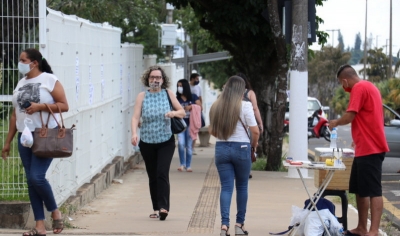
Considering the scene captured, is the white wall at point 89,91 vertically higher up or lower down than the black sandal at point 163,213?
higher up

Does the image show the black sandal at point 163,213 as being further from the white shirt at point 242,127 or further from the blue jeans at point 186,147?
the blue jeans at point 186,147

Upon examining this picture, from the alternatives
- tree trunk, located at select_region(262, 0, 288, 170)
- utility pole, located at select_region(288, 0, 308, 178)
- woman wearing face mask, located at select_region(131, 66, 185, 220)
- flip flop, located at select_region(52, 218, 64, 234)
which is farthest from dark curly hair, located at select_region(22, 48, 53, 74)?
tree trunk, located at select_region(262, 0, 288, 170)

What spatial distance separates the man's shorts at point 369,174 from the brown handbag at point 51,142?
9.20ft

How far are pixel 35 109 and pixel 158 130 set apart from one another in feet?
6.53

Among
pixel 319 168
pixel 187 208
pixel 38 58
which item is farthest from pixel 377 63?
pixel 38 58

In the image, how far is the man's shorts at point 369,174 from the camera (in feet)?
26.2

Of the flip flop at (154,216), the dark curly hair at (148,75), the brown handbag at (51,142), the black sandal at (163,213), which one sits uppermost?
the dark curly hair at (148,75)

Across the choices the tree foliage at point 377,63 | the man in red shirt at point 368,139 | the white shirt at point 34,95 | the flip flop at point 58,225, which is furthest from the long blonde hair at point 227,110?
the tree foliage at point 377,63

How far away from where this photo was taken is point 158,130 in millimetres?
9164

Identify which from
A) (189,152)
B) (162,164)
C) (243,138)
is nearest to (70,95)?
(162,164)

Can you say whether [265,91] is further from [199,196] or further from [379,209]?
[379,209]

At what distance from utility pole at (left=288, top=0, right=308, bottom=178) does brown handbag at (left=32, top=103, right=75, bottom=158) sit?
6.53m

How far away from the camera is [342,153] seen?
8.46m

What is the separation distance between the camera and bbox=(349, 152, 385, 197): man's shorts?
799 cm
